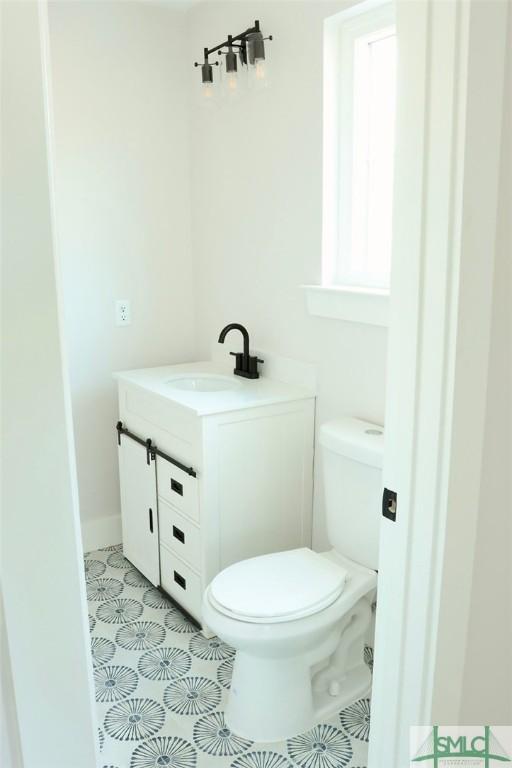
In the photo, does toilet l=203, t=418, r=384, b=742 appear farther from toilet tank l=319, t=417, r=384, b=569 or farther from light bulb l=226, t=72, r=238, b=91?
light bulb l=226, t=72, r=238, b=91

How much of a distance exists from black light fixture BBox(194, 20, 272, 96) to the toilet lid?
1661 mm

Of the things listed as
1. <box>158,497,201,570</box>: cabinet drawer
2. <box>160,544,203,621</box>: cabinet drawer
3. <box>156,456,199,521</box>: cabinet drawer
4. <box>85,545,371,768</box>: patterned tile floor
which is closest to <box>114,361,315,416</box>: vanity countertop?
<box>156,456,199,521</box>: cabinet drawer

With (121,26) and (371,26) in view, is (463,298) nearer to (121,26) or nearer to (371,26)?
(371,26)

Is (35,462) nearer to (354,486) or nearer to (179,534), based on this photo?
(354,486)

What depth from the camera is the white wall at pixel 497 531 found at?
3.81 ft

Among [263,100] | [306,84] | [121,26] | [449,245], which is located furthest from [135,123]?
[449,245]

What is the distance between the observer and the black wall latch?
1257 millimetres

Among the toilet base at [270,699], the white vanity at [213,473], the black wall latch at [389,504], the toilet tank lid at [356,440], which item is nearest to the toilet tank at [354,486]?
the toilet tank lid at [356,440]

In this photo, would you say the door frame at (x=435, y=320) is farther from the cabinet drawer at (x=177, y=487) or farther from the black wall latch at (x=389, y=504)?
the cabinet drawer at (x=177, y=487)

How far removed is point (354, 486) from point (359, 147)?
1.09 meters

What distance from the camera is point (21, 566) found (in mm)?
775

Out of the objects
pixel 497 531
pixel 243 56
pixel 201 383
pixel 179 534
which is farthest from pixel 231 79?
pixel 497 531

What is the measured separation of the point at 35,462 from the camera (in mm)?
761

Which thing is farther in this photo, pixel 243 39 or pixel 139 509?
pixel 139 509
